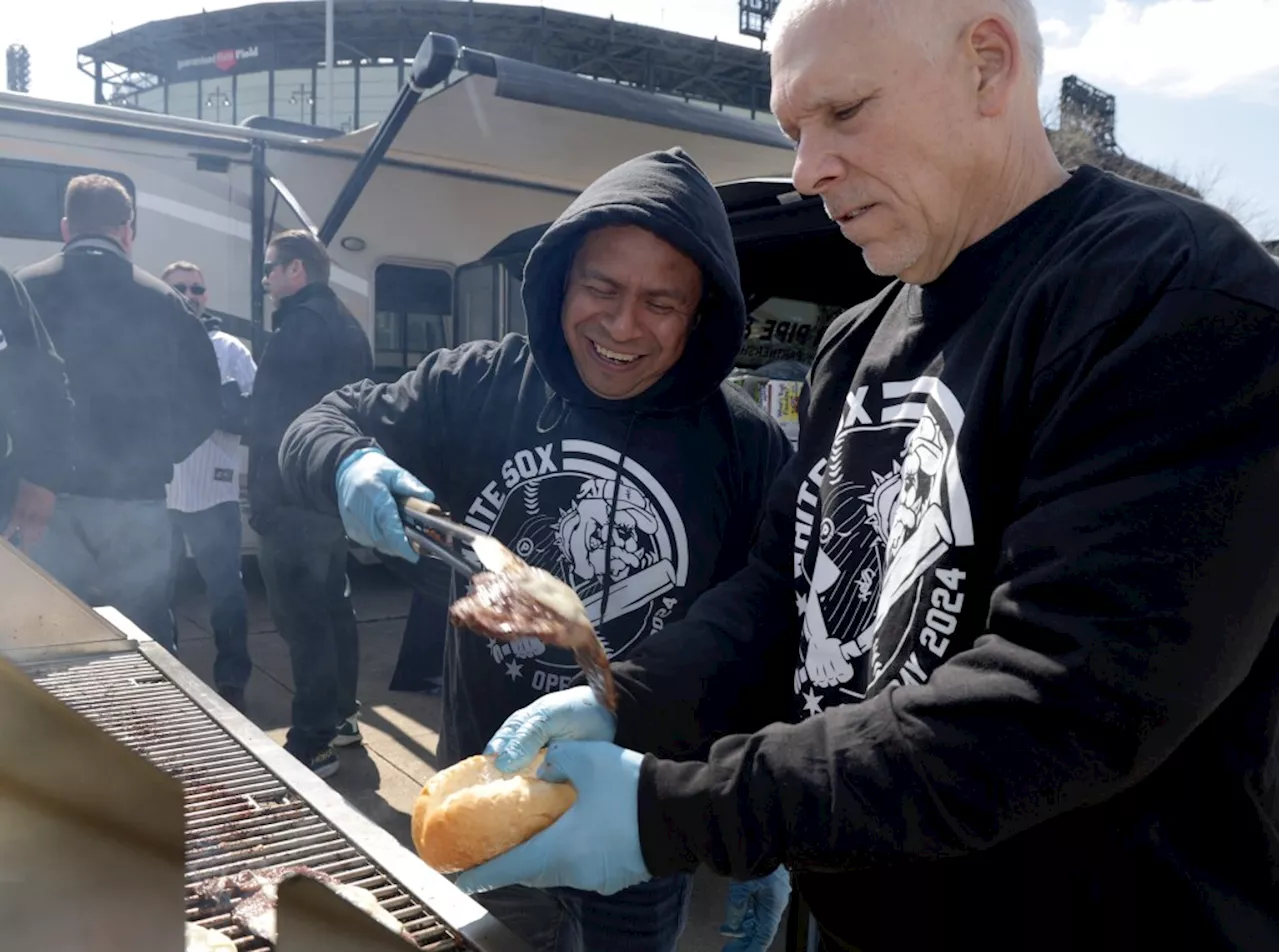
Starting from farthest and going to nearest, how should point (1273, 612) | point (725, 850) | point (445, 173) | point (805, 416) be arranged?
point (445, 173) → point (805, 416) → point (725, 850) → point (1273, 612)

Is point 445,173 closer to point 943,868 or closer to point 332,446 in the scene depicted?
point 332,446

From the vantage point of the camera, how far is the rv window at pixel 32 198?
6020mm

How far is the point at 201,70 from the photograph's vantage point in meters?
28.4

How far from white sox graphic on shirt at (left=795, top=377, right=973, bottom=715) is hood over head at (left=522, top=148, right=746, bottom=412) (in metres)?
0.84

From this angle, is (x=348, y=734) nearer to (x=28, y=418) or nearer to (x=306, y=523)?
(x=306, y=523)

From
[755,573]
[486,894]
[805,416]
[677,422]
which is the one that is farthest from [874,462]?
[486,894]

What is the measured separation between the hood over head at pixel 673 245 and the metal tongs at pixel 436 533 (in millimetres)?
477

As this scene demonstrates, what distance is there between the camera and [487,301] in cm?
739

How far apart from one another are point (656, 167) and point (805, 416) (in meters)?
1.03

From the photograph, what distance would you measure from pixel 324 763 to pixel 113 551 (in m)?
1.46

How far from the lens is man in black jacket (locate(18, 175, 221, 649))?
4.50 metres

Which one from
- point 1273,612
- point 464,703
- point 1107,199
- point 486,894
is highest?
point 1107,199

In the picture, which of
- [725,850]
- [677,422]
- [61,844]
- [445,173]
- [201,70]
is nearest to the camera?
[61,844]

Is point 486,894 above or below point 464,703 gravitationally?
below
